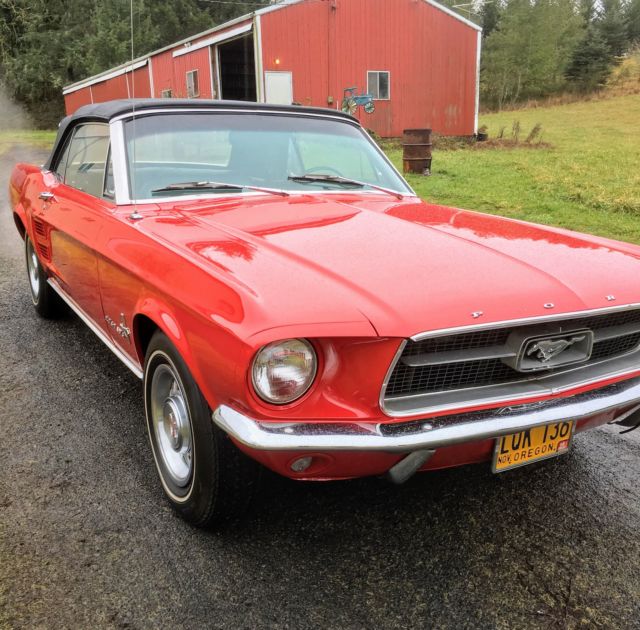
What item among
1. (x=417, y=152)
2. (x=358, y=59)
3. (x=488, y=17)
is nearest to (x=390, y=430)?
(x=417, y=152)

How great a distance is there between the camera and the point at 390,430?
1792 mm

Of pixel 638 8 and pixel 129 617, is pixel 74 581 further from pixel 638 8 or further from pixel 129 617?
pixel 638 8

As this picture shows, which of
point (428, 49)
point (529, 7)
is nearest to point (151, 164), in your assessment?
point (428, 49)

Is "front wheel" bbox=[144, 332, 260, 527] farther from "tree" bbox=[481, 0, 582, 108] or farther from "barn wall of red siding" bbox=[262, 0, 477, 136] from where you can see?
"tree" bbox=[481, 0, 582, 108]

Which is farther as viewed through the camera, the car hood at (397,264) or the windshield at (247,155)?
the windshield at (247,155)

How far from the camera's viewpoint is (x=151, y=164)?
3025mm

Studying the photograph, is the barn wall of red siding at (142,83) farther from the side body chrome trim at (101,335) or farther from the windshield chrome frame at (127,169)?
the windshield chrome frame at (127,169)

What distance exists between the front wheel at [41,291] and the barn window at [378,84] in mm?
16204

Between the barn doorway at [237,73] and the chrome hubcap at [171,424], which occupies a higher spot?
the barn doorway at [237,73]

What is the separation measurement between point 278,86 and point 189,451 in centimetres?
1697

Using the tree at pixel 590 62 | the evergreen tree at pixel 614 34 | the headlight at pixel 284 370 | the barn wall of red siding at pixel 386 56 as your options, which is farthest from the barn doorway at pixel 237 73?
the evergreen tree at pixel 614 34

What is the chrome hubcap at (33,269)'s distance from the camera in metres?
4.52

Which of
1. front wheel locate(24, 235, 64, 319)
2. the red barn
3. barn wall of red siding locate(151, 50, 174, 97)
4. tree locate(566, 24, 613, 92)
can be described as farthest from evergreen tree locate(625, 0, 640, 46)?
front wheel locate(24, 235, 64, 319)

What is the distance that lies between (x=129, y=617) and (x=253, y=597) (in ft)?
1.21
